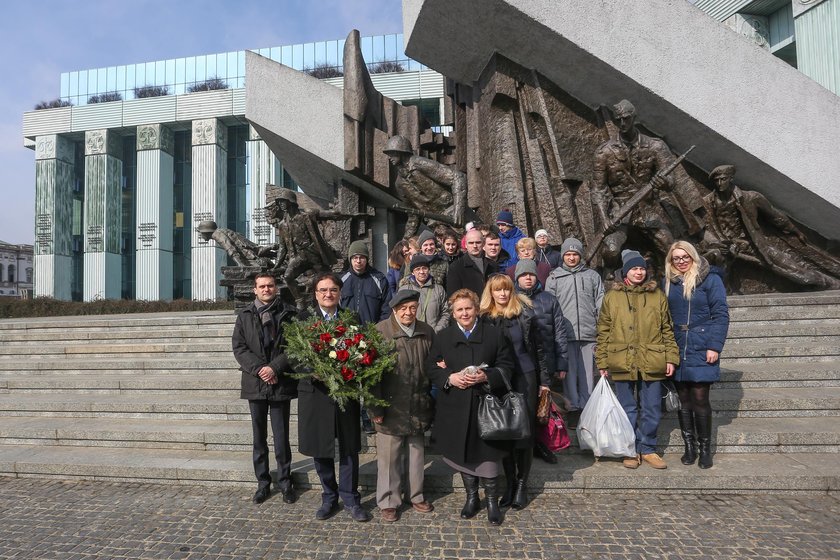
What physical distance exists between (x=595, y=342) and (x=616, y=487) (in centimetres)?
106

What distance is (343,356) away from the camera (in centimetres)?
291

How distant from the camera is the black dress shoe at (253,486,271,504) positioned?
3373 mm

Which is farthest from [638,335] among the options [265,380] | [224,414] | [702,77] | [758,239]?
[702,77]

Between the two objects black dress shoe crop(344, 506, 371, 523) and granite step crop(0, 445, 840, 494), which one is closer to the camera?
black dress shoe crop(344, 506, 371, 523)

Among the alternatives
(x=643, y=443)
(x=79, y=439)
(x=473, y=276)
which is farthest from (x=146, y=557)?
(x=643, y=443)

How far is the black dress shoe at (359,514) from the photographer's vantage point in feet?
10.0

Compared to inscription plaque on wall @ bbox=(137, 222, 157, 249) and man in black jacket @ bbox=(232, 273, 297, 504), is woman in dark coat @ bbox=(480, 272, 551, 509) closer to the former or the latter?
man in black jacket @ bbox=(232, 273, 297, 504)

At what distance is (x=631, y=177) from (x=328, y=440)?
5687 mm

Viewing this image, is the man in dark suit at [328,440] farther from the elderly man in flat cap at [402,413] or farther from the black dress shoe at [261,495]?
the black dress shoe at [261,495]

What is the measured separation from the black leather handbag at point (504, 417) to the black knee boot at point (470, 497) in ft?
1.04

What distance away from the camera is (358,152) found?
9.59 metres

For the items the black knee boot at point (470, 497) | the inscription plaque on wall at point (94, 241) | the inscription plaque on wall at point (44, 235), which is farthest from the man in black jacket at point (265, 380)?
the inscription plaque on wall at point (44, 235)

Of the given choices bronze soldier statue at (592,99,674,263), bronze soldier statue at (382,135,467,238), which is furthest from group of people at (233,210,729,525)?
bronze soldier statue at (382,135,467,238)

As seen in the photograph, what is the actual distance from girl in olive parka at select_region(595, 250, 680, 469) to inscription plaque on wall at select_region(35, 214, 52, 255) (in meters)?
36.9
